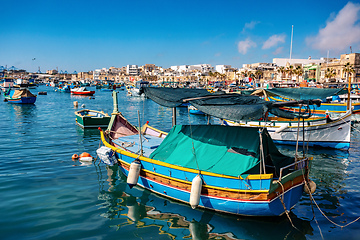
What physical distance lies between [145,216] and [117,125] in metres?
9.02

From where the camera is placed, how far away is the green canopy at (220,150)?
10.1 metres

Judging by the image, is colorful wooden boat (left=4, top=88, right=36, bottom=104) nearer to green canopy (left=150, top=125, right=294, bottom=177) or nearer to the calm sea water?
the calm sea water

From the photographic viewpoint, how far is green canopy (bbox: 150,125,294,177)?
10.1 metres

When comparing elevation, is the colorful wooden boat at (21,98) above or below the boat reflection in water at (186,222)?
above

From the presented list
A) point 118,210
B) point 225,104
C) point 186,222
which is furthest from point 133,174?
point 225,104

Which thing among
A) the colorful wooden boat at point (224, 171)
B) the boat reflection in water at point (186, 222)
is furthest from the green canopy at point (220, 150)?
the boat reflection in water at point (186, 222)

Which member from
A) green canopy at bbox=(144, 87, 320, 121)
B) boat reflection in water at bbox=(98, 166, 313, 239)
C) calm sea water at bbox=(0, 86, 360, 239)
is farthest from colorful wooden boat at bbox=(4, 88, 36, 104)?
boat reflection in water at bbox=(98, 166, 313, 239)

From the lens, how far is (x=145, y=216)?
10516 mm

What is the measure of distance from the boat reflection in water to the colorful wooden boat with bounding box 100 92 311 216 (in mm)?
390

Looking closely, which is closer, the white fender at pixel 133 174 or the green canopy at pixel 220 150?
the green canopy at pixel 220 150

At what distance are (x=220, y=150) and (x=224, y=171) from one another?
110 centimetres

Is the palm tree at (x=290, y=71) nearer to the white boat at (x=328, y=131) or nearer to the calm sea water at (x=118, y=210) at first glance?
the white boat at (x=328, y=131)

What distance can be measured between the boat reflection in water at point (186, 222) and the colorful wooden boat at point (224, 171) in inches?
15.4

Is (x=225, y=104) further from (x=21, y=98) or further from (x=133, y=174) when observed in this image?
(x=21, y=98)
